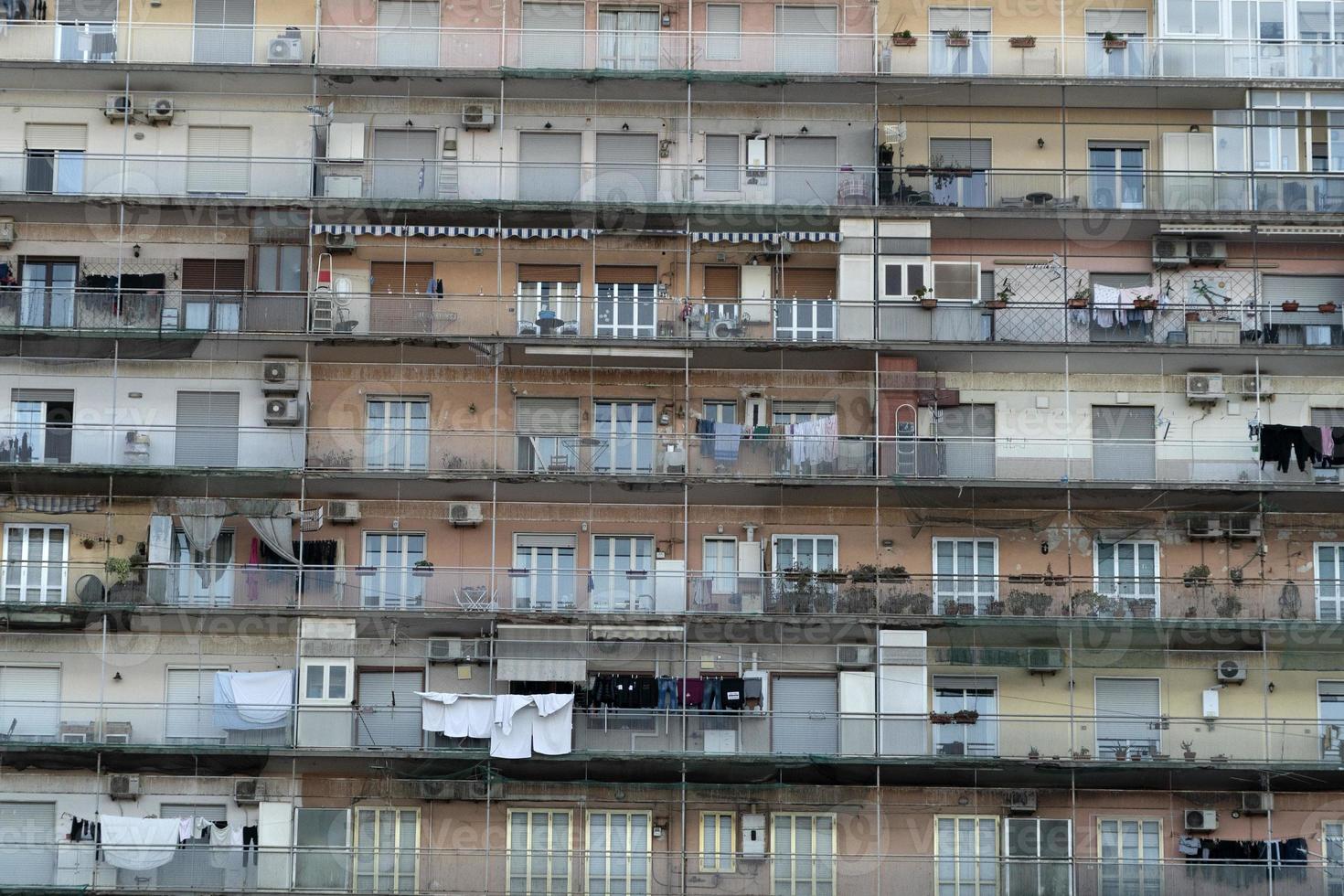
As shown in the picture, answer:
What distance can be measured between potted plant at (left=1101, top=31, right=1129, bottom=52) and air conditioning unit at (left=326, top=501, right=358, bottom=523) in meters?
15.2

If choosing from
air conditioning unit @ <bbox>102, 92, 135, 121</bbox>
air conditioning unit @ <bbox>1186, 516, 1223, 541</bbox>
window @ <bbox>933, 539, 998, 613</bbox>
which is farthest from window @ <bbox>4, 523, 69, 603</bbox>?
air conditioning unit @ <bbox>1186, 516, 1223, 541</bbox>

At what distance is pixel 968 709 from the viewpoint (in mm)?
38094

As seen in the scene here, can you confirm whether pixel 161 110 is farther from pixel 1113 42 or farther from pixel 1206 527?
pixel 1206 527

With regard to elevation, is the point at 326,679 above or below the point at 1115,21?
below

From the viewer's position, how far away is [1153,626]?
3756 centimetres

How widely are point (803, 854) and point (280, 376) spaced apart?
11.8 metres

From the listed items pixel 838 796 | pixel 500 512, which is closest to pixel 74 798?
pixel 500 512

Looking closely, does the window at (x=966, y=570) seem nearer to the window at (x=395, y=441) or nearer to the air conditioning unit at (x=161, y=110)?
the window at (x=395, y=441)

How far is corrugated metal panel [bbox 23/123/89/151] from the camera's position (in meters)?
39.9

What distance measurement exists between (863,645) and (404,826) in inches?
320

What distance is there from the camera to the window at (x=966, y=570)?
38438mm

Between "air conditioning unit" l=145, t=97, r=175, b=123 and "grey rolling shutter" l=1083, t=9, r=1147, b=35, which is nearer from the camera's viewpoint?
"air conditioning unit" l=145, t=97, r=175, b=123

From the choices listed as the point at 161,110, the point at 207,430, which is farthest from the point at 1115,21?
the point at 207,430

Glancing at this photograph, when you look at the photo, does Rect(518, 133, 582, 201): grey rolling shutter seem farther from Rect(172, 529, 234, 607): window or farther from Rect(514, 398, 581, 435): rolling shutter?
Rect(172, 529, 234, 607): window
